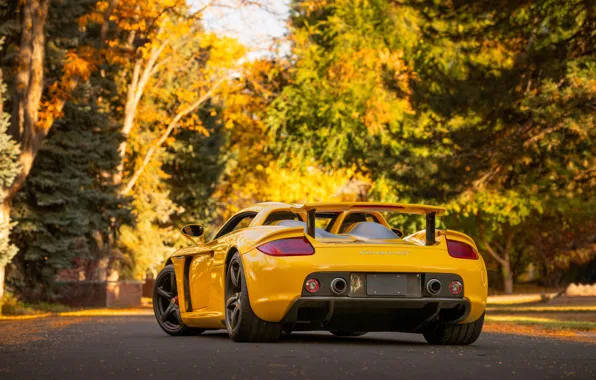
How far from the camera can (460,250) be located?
1122 cm

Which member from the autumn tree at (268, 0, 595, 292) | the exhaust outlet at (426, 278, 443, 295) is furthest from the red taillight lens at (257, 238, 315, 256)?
the autumn tree at (268, 0, 595, 292)

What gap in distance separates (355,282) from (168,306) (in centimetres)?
350

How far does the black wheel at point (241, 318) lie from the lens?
428 inches

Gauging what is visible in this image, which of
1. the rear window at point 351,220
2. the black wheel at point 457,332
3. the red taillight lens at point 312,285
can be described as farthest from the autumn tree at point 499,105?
the red taillight lens at point 312,285

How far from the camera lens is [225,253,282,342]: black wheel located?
35.7 ft

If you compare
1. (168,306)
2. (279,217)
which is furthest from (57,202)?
(279,217)

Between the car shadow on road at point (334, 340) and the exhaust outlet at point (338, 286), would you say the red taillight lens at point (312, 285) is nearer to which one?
the exhaust outlet at point (338, 286)

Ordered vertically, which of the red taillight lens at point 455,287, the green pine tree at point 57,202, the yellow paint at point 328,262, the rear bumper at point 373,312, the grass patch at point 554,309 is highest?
the green pine tree at point 57,202

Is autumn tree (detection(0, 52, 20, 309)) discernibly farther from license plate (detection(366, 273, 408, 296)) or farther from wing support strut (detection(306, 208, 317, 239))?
license plate (detection(366, 273, 408, 296))

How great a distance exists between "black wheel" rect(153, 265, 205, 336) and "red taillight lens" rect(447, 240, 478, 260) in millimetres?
3367

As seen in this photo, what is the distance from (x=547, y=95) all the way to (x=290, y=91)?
70.0 feet

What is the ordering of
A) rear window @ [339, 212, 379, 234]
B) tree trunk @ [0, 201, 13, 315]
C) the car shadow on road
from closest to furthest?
the car shadow on road, rear window @ [339, 212, 379, 234], tree trunk @ [0, 201, 13, 315]

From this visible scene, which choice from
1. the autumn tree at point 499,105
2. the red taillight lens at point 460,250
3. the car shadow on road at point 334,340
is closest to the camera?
→ the red taillight lens at point 460,250

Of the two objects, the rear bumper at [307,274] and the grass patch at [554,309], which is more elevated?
the rear bumper at [307,274]
